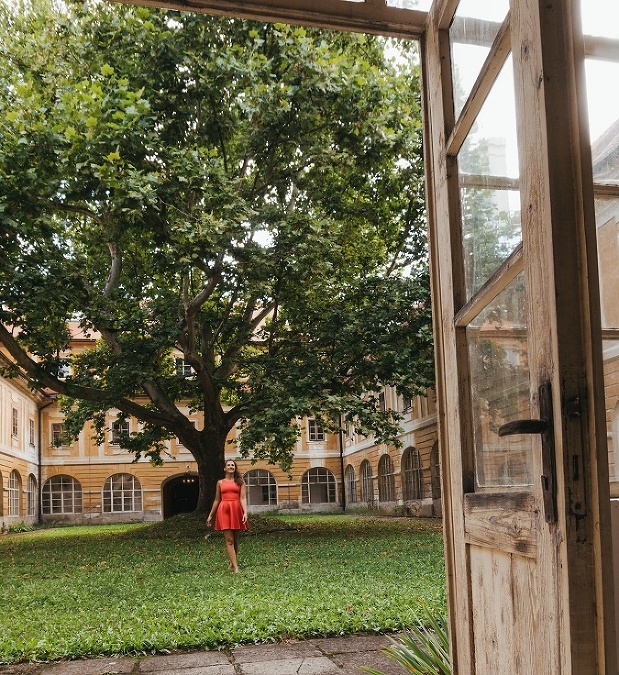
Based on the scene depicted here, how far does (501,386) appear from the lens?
6.81ft

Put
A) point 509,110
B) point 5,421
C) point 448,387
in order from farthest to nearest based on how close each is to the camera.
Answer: point 5,421, point 448,387, point 509,110

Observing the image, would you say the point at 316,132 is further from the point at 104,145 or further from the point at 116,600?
the point at 116,600

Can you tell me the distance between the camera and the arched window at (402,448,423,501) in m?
27.8

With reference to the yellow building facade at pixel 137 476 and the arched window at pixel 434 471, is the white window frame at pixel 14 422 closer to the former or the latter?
the yellow building facade at pixel 137 476

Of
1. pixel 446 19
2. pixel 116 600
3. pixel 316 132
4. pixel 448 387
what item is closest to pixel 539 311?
pixel 448 387

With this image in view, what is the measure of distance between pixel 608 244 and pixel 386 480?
3107 centimetres

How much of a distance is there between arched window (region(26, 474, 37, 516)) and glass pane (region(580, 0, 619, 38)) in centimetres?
3658

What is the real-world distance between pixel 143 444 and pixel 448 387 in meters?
19.4

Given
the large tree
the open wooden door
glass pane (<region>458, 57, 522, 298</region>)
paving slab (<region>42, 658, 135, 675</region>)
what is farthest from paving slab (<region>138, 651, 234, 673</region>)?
the large tree

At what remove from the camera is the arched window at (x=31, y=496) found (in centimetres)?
3501

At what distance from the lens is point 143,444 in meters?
21.0

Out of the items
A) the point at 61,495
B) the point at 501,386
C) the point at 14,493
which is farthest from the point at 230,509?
the point at 61,495

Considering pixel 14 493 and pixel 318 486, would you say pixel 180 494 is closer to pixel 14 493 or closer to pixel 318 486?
pixel 318 486

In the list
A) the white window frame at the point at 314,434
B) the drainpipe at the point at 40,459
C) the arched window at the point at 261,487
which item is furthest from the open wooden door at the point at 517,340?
the white window frame at the point at 314,434
